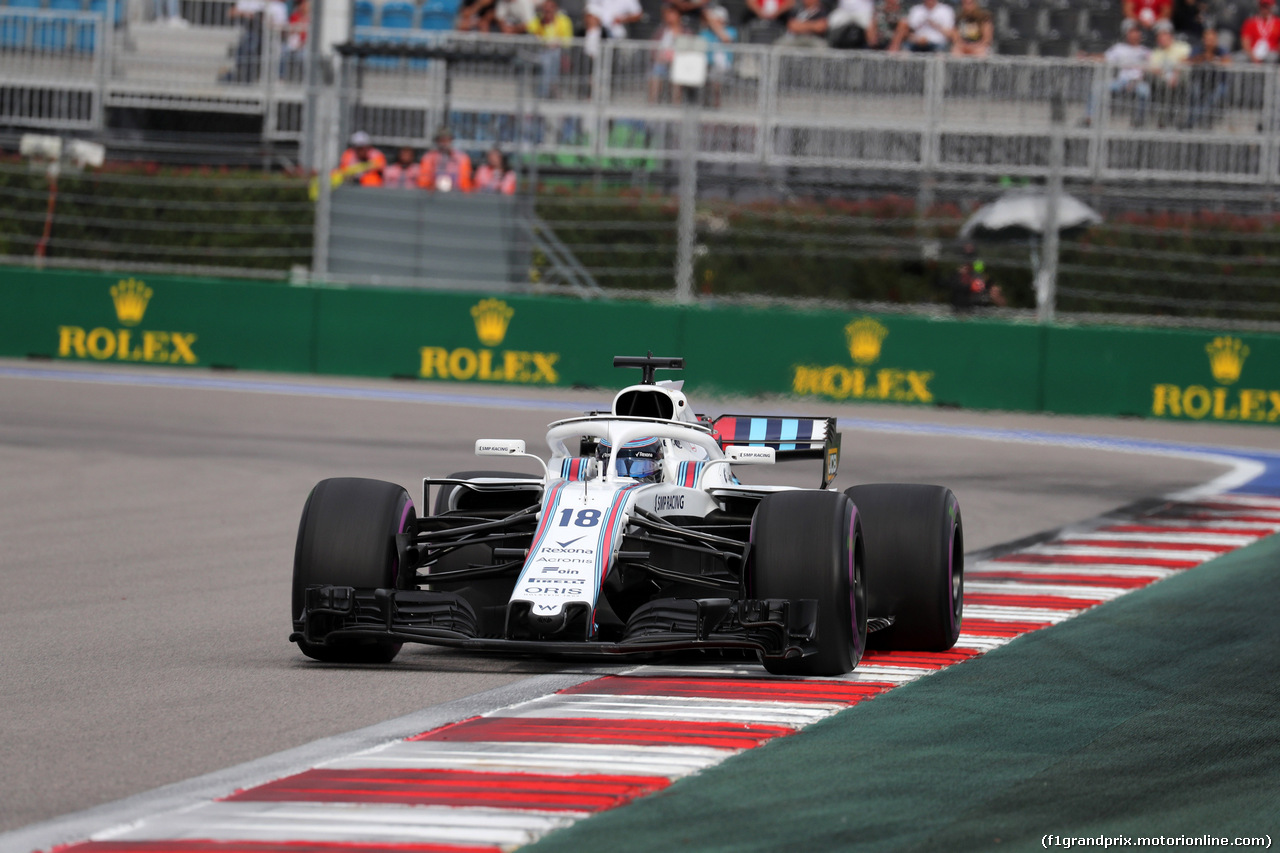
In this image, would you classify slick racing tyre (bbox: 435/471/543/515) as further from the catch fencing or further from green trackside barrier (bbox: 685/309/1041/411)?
the catch fencing

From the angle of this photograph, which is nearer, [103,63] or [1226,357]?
[1226,357]

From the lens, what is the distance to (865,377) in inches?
816

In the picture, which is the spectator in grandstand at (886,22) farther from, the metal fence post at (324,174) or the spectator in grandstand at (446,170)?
the metal fence post at (324,174)

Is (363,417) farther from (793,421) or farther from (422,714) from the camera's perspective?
(422,714)

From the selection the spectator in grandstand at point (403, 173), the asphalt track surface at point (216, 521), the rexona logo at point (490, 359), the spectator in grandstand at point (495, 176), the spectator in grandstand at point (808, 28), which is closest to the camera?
the asphalt track surface at point (216, 521)

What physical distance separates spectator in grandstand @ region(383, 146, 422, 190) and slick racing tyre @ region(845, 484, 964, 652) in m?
15.4

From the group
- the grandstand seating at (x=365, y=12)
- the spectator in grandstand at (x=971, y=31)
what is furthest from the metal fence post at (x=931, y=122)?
the grandstand seating at (x=365, y=12)

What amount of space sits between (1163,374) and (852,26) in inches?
283

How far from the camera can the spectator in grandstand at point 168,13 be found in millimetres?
26111

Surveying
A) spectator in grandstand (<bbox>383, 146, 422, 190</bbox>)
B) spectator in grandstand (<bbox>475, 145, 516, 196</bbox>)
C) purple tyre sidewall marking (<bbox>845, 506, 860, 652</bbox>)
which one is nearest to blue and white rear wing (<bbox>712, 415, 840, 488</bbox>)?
purple tyre sidewall marking (<bbox>845, 506, 860, 652</bbox>)

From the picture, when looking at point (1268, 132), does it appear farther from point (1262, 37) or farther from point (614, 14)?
point (614, 14)

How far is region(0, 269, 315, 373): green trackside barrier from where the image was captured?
22.3 meters

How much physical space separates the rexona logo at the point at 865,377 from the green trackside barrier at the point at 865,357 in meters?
0.01

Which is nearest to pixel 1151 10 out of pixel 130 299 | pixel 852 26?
pixel 852 26
